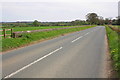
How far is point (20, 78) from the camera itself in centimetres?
641

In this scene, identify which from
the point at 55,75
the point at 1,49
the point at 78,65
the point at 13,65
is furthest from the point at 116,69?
the point at 1,49

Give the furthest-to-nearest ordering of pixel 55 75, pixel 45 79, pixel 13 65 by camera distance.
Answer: pixel 13 65 < pixel 55 75 < pixel 45 79

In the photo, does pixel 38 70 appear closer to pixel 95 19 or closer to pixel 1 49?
pixel 1 49

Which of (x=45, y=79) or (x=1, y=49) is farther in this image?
(x=1, y=49)

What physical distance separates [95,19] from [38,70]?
527 feet

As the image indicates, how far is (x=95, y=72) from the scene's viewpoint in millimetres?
7273

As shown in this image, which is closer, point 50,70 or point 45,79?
point 45,79

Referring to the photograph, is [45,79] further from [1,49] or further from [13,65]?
[1,49]

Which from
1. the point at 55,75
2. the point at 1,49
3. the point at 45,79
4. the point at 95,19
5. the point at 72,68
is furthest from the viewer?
the point at 95,19

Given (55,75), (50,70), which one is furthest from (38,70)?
(55,75)

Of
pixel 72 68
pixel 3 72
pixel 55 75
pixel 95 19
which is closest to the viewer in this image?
pixel 55 75

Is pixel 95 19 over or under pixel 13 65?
over

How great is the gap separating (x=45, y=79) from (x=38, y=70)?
1.28 meters

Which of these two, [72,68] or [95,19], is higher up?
[95,19]
